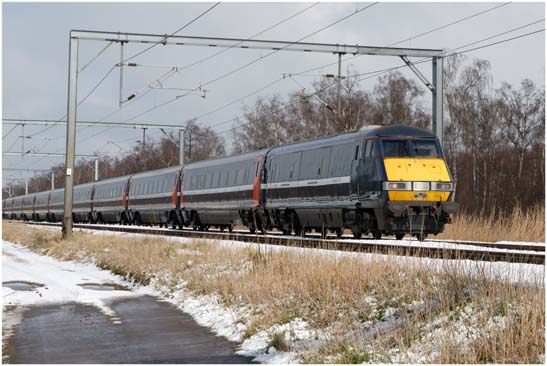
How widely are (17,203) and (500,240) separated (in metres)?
74.4

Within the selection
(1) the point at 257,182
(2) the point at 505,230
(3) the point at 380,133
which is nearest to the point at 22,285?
(3) the point at 380,133

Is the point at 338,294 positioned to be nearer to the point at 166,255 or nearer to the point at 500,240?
the point at 166,255

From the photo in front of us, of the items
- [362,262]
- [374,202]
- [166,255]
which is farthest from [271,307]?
[374,202]

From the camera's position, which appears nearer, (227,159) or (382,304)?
(382,304)

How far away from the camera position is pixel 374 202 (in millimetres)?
19938

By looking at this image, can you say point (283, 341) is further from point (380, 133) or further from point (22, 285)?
point (380, 133)

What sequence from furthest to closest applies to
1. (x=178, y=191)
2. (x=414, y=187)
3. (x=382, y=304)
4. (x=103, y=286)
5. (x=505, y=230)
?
1. (x=178, y=191)
2. (x=505, y=230)
3. (x=414, y=187)
4. (x=103, y=286)
5. (x=382, y=304)

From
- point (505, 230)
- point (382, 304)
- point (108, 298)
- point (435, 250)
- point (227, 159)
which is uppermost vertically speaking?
point (227, 159)

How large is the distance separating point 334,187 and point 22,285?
352 inches

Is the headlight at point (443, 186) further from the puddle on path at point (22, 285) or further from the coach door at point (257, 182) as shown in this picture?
the puddle on path at point (22, 285)

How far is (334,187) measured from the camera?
22.0 meters

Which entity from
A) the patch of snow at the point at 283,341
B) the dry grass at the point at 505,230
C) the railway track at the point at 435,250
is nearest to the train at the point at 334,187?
the railway track at the point at 435,250

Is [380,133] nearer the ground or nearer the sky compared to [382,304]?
nearer the sky

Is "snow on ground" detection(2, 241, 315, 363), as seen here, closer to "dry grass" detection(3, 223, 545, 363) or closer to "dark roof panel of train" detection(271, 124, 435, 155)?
"dry grass" detection(3, 223, 545, 363)
